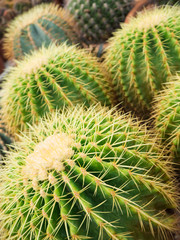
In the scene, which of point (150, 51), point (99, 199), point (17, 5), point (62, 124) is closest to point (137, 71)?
point (150, 51)

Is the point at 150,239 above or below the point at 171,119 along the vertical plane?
below

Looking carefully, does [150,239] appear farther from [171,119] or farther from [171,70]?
[171,70]

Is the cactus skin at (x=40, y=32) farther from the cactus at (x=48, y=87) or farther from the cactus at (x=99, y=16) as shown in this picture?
the cactus at (x=48, y=87)

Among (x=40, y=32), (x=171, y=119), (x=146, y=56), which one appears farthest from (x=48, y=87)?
(x=40, y=32)

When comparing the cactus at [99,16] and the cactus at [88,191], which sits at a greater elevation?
the cactus at [99,16]

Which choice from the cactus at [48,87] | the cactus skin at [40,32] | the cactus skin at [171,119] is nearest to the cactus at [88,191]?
the cactus skin at [171,119]

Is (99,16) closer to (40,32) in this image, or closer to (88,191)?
(40,32)
